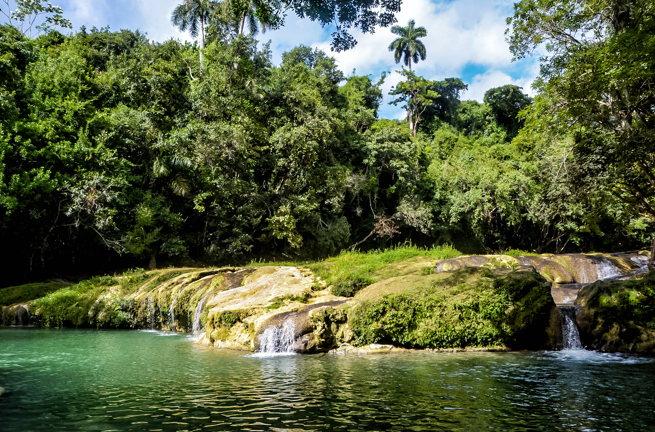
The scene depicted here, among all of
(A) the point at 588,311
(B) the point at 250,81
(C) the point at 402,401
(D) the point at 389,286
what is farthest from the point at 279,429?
(B) the point at 250,81

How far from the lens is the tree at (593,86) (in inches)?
448

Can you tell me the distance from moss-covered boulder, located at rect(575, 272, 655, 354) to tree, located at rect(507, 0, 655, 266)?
4.24 m

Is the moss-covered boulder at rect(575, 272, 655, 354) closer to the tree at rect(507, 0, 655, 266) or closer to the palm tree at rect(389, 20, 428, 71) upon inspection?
the tree at rect(507, 0, 655, 266)

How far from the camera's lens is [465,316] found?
990 centimetres

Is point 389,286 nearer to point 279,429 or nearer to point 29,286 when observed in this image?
point 279,429

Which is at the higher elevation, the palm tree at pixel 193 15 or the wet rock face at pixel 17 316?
the palm tree at pixel 193 15

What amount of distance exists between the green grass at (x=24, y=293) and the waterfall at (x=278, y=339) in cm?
1280

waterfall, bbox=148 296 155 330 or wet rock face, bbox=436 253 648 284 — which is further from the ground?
wet rock face, bbox=436 253 648 284

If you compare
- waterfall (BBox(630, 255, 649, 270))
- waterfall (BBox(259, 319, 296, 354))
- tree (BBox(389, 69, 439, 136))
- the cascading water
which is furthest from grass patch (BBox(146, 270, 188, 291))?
tree (BBox(389, 69, 439, 136))

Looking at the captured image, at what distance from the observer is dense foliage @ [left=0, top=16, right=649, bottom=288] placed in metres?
21.9

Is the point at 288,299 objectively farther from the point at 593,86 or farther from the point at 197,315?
the point at 593,86

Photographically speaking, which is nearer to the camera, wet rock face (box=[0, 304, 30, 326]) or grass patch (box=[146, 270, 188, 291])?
wet rock face (box=[0, 304, 30, 326])

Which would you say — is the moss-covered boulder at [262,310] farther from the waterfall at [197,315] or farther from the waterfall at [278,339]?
the waterfall at [197,315]

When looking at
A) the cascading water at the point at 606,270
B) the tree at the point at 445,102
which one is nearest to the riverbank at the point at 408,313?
the cascading water at the point at 606,270
